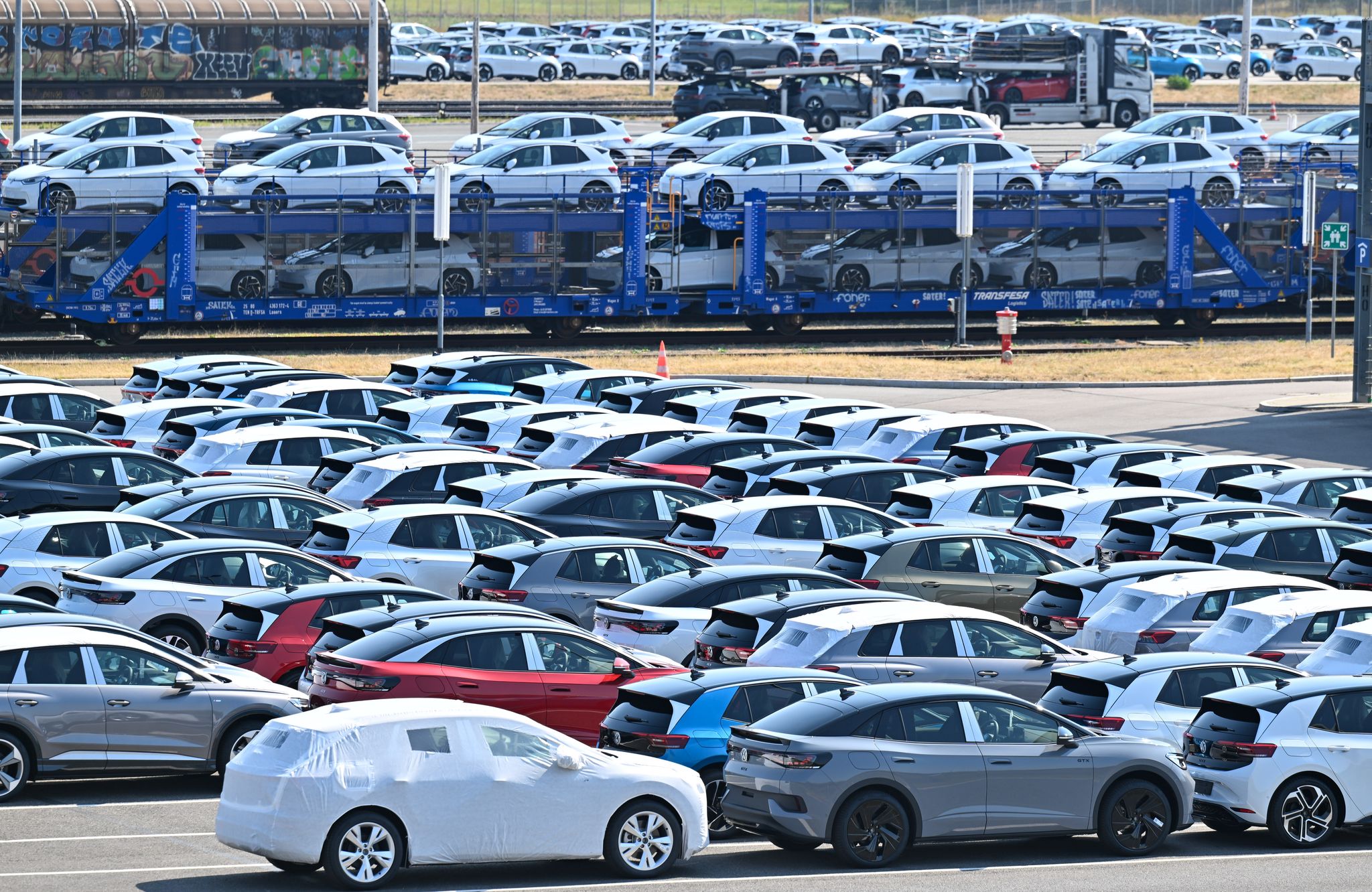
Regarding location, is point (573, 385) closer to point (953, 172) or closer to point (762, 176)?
point (762, 176)

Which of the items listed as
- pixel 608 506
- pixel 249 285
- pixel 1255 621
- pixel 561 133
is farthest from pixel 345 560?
pixel 561 133

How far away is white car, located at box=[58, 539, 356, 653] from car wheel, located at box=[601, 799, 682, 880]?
601 cm

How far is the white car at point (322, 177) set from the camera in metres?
39.7

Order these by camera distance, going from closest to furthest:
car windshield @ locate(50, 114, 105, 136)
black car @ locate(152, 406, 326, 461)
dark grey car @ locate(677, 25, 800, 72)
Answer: black car @ locate(152, 406, 326, 461) < car windshield @ locate(50, 114, 105, 136) < dark grey car @ locate(677, 25, 800, 72)

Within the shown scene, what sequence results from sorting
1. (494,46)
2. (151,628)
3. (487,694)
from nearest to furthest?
(487,694)
(151,628)
(494,46)

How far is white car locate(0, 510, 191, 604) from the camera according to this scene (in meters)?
18.9

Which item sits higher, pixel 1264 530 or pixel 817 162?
pixel 817 162

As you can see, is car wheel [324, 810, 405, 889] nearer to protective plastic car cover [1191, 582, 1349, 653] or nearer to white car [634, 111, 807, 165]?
protective plastic car cover [1191, 582, 1349, 653]

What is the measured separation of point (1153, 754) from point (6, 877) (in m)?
7.14

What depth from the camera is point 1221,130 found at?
4888cm

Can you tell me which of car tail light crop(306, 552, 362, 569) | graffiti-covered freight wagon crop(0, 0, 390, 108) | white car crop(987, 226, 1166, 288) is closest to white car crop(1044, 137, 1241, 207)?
white car crop(987, 226, 1166, 288)

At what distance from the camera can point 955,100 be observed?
6544 centimetres

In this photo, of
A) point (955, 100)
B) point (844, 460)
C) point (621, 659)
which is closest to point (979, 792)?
point (621, 659)

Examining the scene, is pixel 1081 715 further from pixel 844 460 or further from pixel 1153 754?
pixel 844 460
